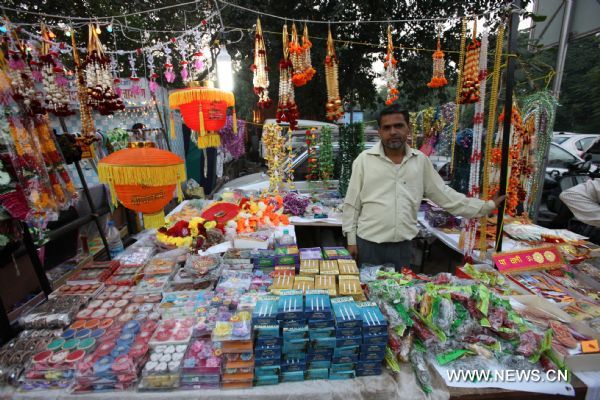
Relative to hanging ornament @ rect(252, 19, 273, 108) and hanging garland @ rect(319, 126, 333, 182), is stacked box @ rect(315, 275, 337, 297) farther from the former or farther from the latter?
hanging garland @ rect(319, 126, 333, 182)

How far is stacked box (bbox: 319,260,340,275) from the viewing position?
2033 millimetres

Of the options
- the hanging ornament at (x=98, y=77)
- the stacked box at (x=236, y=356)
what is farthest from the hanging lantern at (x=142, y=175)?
the stacked box at (x=236, y=356)

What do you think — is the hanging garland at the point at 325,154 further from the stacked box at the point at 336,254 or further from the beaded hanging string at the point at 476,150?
the stacked box at the point at 336,254

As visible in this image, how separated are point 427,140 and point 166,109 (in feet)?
16.9

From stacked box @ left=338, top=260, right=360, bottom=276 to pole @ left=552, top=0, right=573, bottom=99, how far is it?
3829mm

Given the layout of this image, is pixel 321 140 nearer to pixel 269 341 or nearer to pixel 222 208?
pixel 222 208

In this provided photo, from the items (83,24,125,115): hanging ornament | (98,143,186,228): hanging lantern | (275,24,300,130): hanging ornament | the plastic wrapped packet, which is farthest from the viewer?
(275,24,300,130): hanging ornament

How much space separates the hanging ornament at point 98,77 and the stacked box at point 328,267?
2434 mm

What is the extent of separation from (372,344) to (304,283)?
23.1 inches

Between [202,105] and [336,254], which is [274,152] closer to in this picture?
[202,105]

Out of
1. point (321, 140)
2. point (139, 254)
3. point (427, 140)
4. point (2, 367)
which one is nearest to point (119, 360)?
point (2, 367)

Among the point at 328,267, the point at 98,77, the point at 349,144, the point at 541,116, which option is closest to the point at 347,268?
the point at 328,267

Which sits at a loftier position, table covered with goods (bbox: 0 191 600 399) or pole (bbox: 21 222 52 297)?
pole (bbox: 21 222 52 297)

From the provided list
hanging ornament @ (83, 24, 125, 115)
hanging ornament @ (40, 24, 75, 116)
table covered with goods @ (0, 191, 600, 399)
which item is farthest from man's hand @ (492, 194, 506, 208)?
hanging ornament @ (40, 24, 75, 116)
